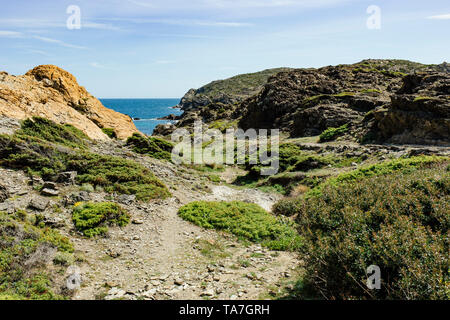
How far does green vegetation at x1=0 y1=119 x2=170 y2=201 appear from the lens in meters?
12.5

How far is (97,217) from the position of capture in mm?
9758

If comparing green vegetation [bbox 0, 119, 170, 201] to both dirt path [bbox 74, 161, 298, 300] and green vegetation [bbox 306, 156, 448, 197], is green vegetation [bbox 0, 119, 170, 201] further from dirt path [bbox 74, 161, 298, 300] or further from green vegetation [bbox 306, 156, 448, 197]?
green vegetation [bbox 306, 156, 448, 197]

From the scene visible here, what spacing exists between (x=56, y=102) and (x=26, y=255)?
71.5 ft

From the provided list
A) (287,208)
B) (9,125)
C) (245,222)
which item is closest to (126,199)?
(245,222)

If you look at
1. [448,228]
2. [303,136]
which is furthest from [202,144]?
[448,228]

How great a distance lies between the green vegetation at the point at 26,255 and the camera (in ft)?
19.2

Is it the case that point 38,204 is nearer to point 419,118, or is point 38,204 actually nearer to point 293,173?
point 293,173

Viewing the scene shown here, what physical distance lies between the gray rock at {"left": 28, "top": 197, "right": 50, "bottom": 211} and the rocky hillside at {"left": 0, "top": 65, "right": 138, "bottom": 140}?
1106 centimetres

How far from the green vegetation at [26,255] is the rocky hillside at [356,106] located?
21946 mm

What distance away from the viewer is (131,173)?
561 inches

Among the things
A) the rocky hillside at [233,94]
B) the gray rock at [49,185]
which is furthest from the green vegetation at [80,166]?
the rocky hillside at [233,94]

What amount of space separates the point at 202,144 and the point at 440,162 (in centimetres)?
2779

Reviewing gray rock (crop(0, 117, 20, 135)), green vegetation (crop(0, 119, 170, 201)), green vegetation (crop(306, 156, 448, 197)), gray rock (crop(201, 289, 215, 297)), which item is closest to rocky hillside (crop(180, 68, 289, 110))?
gray rock (crop(0, 117, 20, 135))

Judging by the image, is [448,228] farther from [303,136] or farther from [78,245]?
[303,136]
